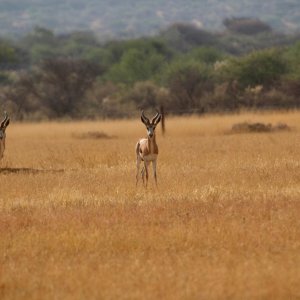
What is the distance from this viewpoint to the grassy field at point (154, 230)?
10273mm

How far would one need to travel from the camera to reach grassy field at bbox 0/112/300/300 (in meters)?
10.3

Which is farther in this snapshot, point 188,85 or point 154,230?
point 188,85

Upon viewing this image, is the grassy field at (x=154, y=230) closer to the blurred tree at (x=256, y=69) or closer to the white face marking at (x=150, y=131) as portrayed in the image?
the white face marking at (x=150, y=131)

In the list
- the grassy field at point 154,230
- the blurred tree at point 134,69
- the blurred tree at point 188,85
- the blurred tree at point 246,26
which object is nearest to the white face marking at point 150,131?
the grassy field at point 154,230

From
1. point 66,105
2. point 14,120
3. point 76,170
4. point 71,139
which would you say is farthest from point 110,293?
point 66,105

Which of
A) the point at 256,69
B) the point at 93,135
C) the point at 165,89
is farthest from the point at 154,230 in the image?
the point at 256,69

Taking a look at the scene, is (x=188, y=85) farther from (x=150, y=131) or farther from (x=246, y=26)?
(x=246, y=26)

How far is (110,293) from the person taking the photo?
32.8 ft

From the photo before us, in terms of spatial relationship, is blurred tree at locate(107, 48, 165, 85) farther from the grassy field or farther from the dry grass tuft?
the grassy field

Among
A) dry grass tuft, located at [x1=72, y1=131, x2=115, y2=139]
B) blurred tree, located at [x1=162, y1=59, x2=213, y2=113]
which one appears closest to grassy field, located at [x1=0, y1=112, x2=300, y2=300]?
dry grass tuft, located at [x1=72, y1=131, x2=115, y2=139]

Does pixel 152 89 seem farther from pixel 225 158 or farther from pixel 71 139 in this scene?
pixel 225 158

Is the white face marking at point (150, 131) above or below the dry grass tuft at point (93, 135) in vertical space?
above

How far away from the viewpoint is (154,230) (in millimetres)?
12992

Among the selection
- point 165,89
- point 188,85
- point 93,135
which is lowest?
point 93,135
